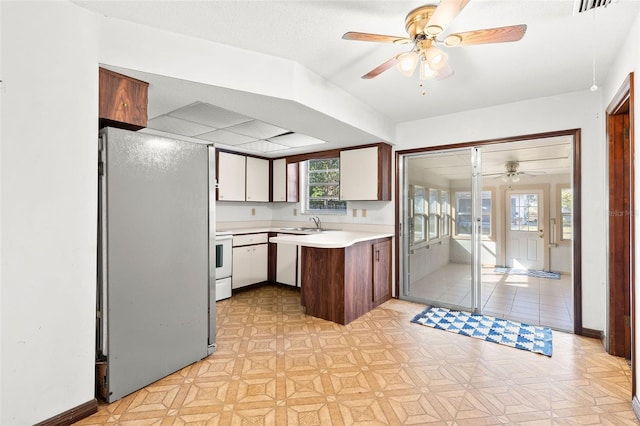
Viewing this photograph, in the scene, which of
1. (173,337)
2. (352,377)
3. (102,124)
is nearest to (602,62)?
(352,377)

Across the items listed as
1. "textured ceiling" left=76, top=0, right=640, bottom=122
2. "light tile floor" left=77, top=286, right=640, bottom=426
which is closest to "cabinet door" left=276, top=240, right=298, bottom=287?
"light tile floor" left=77, top=286, right=640, bottom=426

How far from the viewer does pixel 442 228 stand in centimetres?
411

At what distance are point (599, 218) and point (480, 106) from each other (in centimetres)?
159

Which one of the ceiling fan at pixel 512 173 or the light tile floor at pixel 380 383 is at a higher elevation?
the ceiling fan at pixel 512 173

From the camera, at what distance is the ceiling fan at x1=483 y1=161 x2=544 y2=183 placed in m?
5.79

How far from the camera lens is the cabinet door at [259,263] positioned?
4629 mm

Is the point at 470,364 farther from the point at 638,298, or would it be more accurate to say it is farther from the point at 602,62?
the point at 602,62

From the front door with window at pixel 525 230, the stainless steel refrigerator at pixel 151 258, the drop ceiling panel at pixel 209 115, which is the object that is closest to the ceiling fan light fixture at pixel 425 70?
the stainless steel refrigerator at pixel 151 258

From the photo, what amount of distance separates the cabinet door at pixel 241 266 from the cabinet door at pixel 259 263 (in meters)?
0.06

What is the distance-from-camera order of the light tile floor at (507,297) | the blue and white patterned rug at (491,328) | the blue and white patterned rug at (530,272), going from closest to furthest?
1. the blue and white patterned rug at (491,328)
2. the light tile floor at (507,297)
3. the blue and white patterned rug at (530,272)

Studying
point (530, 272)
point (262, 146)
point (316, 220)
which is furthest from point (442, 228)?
point (530, 272)

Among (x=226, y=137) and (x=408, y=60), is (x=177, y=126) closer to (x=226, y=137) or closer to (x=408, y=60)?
(x=226, y=137)

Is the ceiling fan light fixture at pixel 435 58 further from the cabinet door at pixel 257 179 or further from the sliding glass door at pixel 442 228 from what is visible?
the cabinet door at pixel 257 179

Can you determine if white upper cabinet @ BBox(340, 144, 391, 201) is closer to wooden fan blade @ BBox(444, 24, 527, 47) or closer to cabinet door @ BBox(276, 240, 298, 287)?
cabinet door @ BBox(276, 240, 298, 287)
